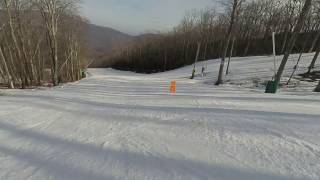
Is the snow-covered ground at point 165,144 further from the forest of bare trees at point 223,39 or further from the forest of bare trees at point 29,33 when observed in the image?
the forest of bare trees at point 223,39

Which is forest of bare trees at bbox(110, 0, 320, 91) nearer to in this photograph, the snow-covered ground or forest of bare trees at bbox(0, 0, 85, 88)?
forest of bare trees at bbox(0, 0, 85, 88)

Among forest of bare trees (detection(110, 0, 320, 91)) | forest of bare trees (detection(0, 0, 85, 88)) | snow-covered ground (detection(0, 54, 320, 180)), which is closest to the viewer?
snow-covered ground (detection(0, 54, 320, 180))

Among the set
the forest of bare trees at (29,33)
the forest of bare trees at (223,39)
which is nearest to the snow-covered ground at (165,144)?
the forest of bare trees at (29,33)

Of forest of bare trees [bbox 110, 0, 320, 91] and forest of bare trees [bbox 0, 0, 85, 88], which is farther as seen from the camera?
forest of bare trees [bbox 110, 0, 320, 91]

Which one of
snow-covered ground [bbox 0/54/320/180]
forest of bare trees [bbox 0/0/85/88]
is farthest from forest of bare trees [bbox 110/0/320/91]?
snow-covered ground [bbox 0/54/320/180]

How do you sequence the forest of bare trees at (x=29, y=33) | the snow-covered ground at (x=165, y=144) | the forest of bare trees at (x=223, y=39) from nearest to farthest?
the snow-covered ground at (x=165, y=144) < the forest of bare trees at (x=29, y=33) < the forest of bare trees at (x=223, y=39)

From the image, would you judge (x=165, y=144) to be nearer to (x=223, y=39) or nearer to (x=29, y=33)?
(x=29, y=33)

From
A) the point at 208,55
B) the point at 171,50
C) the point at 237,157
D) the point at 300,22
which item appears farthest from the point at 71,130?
the point at 171,50

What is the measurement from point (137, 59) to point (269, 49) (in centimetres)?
5362

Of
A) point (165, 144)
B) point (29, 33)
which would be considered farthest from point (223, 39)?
point (165, 144)

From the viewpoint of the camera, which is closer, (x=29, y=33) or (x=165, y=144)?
(x=165, y=144)

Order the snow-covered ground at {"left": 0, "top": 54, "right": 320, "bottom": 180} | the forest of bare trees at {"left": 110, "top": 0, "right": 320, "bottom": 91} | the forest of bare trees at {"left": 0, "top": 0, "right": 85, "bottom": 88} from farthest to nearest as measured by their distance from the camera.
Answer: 1. the forest of bare trees at {"left": 110, "top": 0, "right": 320, "bottom": 91}
2. the forest of bare trees at {"left": 0, "top": 0, "right": 85, "bottom": 88}
3. the snow-covered ground at {"left": 0, "top": 54, "right": 320, "bottom": 180}

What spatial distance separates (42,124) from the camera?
24.7ft

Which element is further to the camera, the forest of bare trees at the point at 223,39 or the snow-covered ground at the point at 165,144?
the forest of bare trees at the point at 223,39
